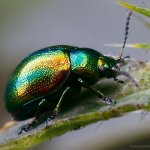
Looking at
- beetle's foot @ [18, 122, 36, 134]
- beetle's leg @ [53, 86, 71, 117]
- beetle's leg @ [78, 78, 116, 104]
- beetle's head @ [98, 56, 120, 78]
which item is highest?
beetle's head @ [98, 56, 120, 78]

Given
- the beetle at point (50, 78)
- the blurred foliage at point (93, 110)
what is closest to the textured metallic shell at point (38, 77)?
the beetle at point (50, 78)

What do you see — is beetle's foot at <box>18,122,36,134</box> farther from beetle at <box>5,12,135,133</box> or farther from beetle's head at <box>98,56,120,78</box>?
beetle's head at <box>98,56,120,78</box>

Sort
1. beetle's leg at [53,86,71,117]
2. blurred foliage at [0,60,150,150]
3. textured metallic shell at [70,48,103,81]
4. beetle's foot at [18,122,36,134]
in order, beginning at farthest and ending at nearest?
1. textured metallic shell at [70,48,103,81]
2. beetle's leg at [53,86,71,117]
3. beetle's foot at [18,122,36,134]
4. blurred foliage at [0,60,150,150]

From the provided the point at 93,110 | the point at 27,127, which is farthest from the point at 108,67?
the point at 93,110

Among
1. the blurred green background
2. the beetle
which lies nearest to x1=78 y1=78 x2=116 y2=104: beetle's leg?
the beetle

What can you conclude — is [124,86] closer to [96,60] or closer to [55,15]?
[96,60]

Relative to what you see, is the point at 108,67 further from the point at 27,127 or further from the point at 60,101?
the point at 27,127
